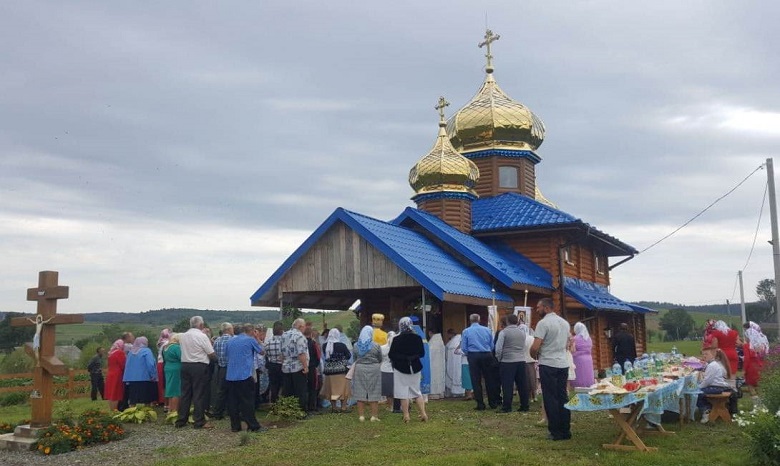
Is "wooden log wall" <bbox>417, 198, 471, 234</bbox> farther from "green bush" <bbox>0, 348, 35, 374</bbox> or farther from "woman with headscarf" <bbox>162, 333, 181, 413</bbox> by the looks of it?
"green bush" <bbox>0, 348, 35, 374</bbox>

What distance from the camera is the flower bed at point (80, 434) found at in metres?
9.40

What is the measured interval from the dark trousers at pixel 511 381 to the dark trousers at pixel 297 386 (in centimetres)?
319

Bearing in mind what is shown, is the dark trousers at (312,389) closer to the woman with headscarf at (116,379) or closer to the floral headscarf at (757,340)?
the woman with headscarf at (116,379)

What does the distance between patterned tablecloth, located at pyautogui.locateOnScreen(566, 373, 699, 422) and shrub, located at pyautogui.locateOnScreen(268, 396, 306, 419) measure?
4593 mm

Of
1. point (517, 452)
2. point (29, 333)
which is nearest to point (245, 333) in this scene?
point (517, 452)

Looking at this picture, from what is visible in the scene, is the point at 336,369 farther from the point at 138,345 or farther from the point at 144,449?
the point at 144,449

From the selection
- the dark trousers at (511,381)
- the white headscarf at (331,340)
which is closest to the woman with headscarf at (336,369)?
the white headscarf at (331,340)

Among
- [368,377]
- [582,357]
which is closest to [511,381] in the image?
[368,377]

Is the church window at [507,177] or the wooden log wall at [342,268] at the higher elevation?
the church window at [507,177]

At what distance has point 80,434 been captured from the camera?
31.8 feet

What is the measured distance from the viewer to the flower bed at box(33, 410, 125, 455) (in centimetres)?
940

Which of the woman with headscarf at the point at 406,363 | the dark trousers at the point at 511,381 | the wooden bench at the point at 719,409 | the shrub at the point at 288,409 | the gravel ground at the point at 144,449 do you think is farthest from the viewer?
the dark trousers at the point at 511,381

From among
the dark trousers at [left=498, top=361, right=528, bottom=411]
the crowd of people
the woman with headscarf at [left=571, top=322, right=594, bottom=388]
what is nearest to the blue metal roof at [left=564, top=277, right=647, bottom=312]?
the woman with headscarf at [left=571, top=322, right=594, bottom=388]

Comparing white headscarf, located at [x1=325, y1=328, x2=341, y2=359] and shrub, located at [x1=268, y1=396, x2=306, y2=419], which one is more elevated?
white headscarf, located at [x1=325, y1=328, x2=341, y2=359]
